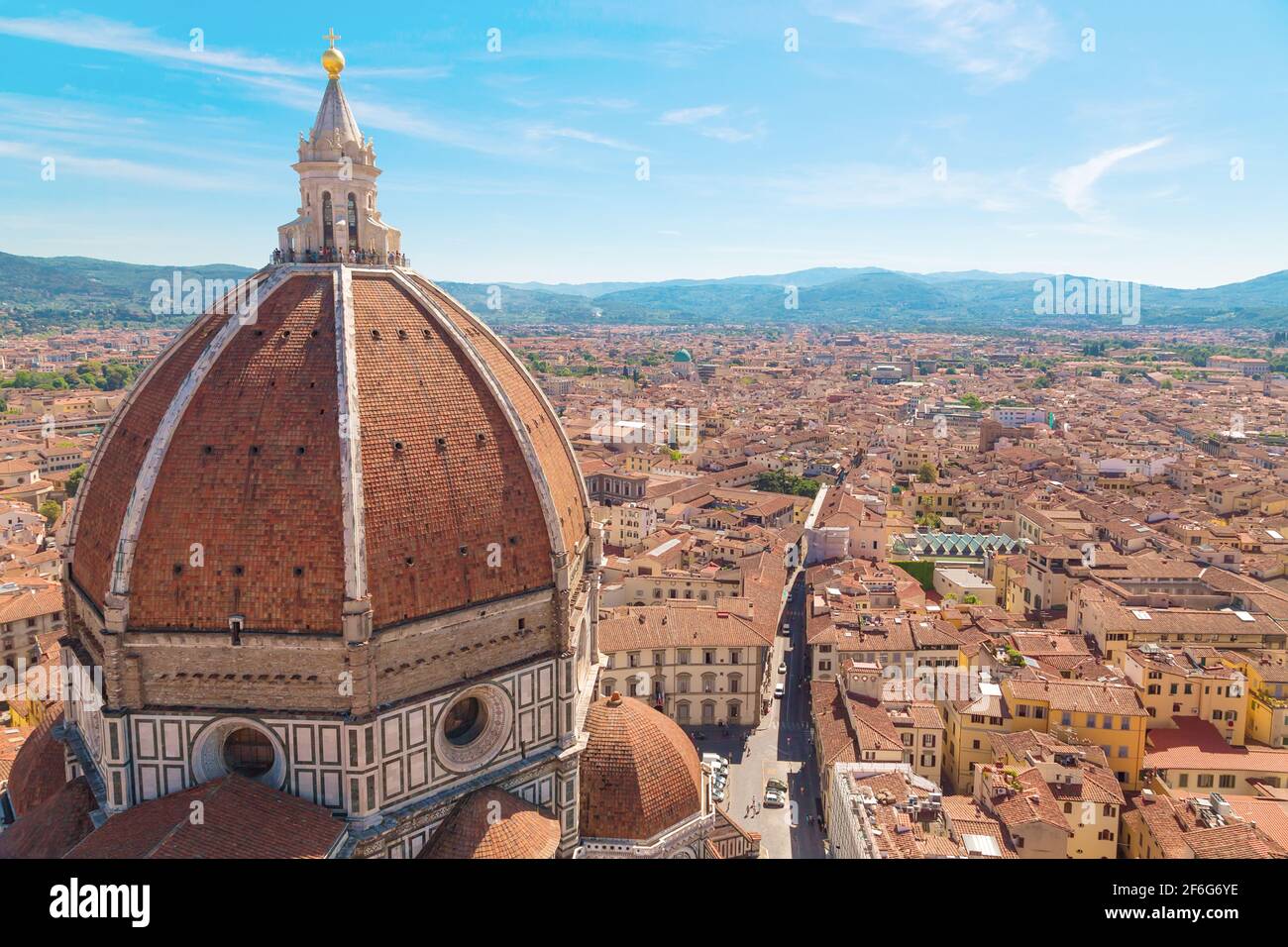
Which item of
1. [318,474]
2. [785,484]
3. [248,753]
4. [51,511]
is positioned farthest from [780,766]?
[51,511]

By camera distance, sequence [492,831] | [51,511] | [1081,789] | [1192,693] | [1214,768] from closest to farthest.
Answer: [492,831] < [1081,789] < [1214,768] < [1192,693] < [51,511]

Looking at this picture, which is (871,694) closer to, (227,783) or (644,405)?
(227,783)

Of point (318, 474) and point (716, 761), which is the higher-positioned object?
point (318, 474)

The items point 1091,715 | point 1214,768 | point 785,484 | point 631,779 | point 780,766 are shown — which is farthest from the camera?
point 785,484

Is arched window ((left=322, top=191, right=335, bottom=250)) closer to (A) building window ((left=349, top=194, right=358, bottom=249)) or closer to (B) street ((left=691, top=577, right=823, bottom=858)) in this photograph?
(A) building window ((left=349, top=194, right=358, bottom=249))

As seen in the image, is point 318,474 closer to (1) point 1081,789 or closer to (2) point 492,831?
(2) point 492,831

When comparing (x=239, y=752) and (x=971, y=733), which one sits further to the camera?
(x=971, y=733)

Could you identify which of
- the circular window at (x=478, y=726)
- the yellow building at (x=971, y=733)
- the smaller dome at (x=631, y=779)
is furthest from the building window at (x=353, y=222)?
the yellow building at (x=971, y=733)

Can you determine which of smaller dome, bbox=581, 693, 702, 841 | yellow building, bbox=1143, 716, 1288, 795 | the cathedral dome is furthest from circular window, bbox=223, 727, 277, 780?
yellow building, bbox=1143, 716, 1288, 795
